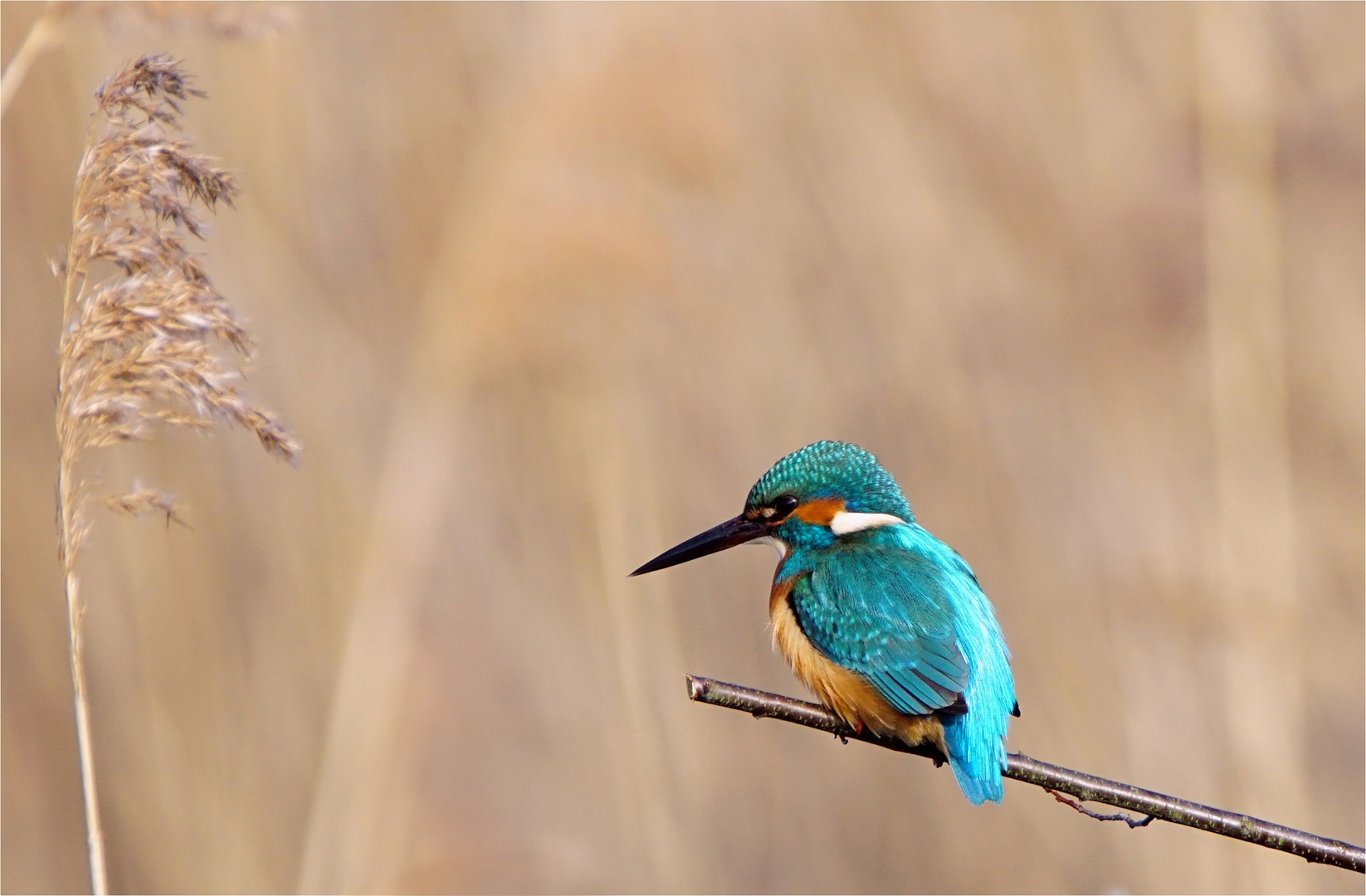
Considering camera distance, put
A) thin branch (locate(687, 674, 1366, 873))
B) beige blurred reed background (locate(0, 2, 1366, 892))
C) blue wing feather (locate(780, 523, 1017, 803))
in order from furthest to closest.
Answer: beige blurred reed background (locate(0, 2, 1366, 892)), blue wing feather (locate(780, 523, 1017, 803)), thin branch (locate(687, 674, 1366, 873))

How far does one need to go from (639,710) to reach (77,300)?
6.02 ft

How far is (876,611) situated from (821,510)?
0.22 meters

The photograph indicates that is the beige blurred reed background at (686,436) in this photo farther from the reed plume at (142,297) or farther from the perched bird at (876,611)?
the reed plume at (142,297)

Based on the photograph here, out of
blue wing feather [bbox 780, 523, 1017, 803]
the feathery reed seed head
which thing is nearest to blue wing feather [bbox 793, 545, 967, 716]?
blue wing feather [bbox 780, 523, 1017, 803]

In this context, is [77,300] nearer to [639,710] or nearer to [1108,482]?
[639,710]

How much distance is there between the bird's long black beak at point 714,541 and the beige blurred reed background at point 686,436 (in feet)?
2.51

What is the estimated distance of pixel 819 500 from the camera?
2.03 m

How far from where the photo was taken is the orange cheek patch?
2027 mm

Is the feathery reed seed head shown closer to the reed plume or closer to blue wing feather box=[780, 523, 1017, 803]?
the reed plume

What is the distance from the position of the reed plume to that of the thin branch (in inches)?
20.6

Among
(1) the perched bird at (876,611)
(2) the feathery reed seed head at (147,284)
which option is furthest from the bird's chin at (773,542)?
(2) the feathery reed seed head at (147,284)

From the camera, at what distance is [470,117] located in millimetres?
3291

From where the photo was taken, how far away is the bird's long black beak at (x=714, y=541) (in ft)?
6.44

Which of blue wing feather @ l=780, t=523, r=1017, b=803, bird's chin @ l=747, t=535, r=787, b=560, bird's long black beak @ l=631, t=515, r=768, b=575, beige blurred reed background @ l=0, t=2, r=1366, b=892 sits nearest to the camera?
blue wing feather @ l=780, t=523, r=1017, b=803
